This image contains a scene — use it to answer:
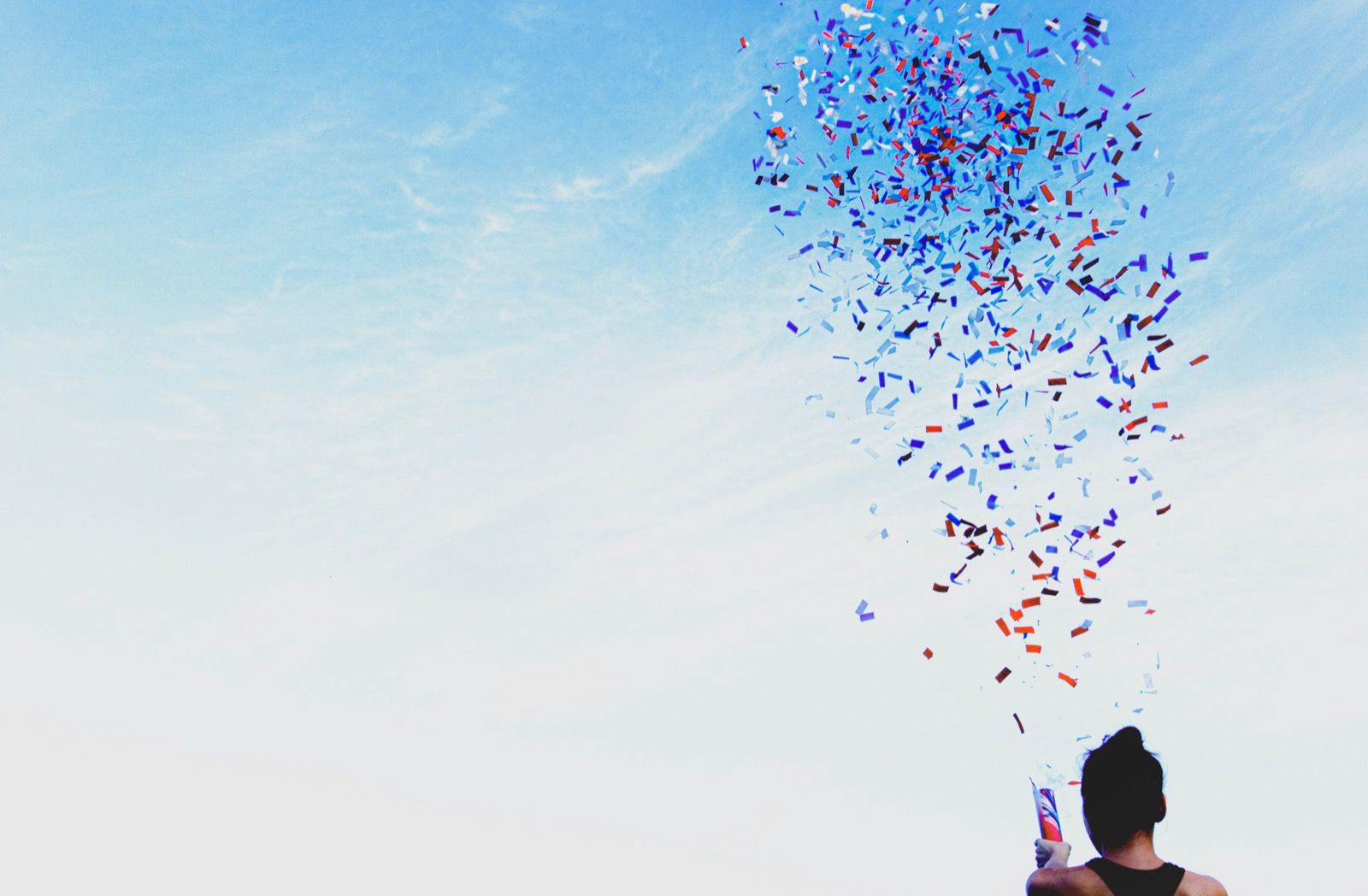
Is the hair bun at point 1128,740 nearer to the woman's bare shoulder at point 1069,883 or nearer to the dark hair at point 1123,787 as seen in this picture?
the dark hair at point 1123,787

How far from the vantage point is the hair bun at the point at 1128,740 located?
13.6ft

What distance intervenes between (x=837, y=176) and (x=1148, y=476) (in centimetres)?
391

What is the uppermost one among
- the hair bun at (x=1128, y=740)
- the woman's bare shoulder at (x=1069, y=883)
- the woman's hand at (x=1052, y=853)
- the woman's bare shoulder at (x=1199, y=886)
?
the hair bun at (x=1128, y=740)

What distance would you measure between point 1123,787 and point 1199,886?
55 cm

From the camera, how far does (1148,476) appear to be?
Result: 10.2 m

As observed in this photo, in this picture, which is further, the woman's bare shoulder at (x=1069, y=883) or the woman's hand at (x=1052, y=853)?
the woman's hand at (x=1052, y=853)

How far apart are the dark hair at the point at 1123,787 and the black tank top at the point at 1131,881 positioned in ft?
0.30

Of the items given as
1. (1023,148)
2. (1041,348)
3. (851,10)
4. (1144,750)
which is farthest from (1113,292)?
(1144,750)

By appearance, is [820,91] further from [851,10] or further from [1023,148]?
→ [1023,148]

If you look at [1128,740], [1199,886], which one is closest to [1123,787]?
[1128,740]

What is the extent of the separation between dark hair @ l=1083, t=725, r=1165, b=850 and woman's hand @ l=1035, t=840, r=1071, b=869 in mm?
238

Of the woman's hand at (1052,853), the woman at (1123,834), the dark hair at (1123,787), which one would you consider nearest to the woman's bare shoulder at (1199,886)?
the woman at (1123,834)

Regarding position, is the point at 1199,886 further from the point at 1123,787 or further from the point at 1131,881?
the point at 1123,787

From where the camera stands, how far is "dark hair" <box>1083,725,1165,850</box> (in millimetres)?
4145
